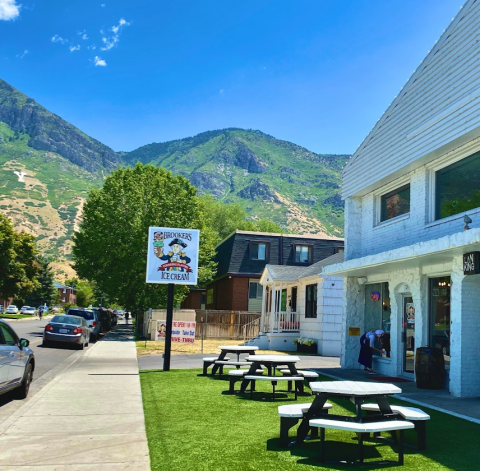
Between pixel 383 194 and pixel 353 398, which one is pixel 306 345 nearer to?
pixel 383 194

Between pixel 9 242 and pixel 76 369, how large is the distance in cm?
3596

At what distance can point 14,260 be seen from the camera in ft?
160

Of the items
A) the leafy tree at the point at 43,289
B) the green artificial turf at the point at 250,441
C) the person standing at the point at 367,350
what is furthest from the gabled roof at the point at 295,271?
the leafy tree at the point at 43,289

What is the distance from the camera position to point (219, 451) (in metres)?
6.34

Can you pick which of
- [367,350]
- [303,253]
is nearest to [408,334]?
[367,350]

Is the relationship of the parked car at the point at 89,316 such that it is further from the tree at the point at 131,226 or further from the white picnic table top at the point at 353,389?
the white picnic table top at the point at 353,389

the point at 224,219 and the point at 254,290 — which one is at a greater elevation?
the point at 224,219

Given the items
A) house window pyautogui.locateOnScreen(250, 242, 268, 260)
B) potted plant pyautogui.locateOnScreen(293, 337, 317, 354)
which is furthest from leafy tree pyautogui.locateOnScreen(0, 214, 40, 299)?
potted plant pyautogui.locateOnScreen(293, 337, 317, 354)

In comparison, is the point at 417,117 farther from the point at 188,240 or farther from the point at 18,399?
the point at 18,399

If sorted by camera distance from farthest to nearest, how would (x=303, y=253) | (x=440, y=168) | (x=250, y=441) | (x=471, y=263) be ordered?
(x=303, y=253) < (x=440, y=168) < (x=471, y=263) < (x=250, y=441)

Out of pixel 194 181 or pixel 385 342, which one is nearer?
pixel 385 342

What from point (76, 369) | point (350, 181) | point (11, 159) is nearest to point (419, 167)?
point (350, 181)

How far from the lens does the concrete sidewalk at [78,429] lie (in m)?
5.98

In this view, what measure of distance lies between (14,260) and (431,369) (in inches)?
1730
